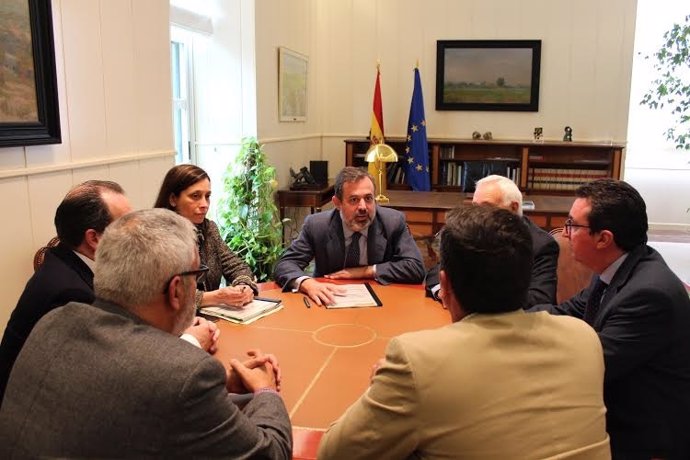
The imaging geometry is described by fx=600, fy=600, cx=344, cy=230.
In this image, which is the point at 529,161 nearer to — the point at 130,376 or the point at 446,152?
the point at 446,152

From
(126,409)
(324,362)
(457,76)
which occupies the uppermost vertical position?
(457,76)

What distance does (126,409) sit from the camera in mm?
1034

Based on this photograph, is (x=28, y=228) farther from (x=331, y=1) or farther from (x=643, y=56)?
(x=643, y=56)

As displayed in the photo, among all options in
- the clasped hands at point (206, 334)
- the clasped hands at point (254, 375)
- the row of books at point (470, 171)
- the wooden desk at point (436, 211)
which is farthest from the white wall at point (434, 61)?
the clasped hands at point (254, 375)

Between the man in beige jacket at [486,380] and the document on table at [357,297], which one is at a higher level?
the man in beige jacket at [486,380]

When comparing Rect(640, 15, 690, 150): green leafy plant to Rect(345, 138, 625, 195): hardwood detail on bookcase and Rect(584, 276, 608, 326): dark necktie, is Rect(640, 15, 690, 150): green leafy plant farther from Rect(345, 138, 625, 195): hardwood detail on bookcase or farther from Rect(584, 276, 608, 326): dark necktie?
Rect(584, 276, 608, 326): dark necktie

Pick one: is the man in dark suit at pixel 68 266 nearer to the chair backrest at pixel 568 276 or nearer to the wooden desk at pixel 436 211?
the chair backrest at pixel 568 276

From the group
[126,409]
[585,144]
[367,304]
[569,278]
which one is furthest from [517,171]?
[126,409]

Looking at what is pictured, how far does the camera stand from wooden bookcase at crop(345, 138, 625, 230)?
21.7 feet

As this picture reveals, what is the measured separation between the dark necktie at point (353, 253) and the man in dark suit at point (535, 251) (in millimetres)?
511

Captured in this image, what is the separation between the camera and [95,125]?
302 centimetres

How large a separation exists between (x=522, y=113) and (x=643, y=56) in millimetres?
1825

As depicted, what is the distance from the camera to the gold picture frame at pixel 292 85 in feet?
18.8

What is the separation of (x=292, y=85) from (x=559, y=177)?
3.13 metres
